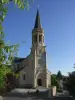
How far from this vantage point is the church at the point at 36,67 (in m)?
70.2

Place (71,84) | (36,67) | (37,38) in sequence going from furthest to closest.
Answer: (37,38) < (36,67) < (71,84)

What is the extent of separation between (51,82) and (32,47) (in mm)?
15375

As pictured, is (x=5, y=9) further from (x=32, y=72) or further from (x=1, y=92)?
(x=32, y=72)

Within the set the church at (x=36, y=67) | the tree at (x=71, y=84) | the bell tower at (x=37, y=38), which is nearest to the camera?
the tree at (x=71, y=84)

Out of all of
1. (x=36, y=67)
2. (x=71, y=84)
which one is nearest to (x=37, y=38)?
(x=36, y=67)

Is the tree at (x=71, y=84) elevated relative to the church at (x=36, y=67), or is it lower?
lower

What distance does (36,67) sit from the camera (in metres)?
71.4

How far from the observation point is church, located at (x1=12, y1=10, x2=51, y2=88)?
70250 millimetres

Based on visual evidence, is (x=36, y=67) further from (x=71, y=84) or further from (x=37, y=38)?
(x=71, y=84)

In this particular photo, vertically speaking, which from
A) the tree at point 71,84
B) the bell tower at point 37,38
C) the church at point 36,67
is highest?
the bell tower at point 37,38

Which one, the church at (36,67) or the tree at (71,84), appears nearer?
the tree at (71,84)

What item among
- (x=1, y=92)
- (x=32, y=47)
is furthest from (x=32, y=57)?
(x=1, y=92)

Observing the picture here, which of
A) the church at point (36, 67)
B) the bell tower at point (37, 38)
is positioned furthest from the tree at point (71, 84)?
the bell tower at point (37, 38)

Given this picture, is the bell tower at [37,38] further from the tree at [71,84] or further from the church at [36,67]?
the tree at [71,84]
